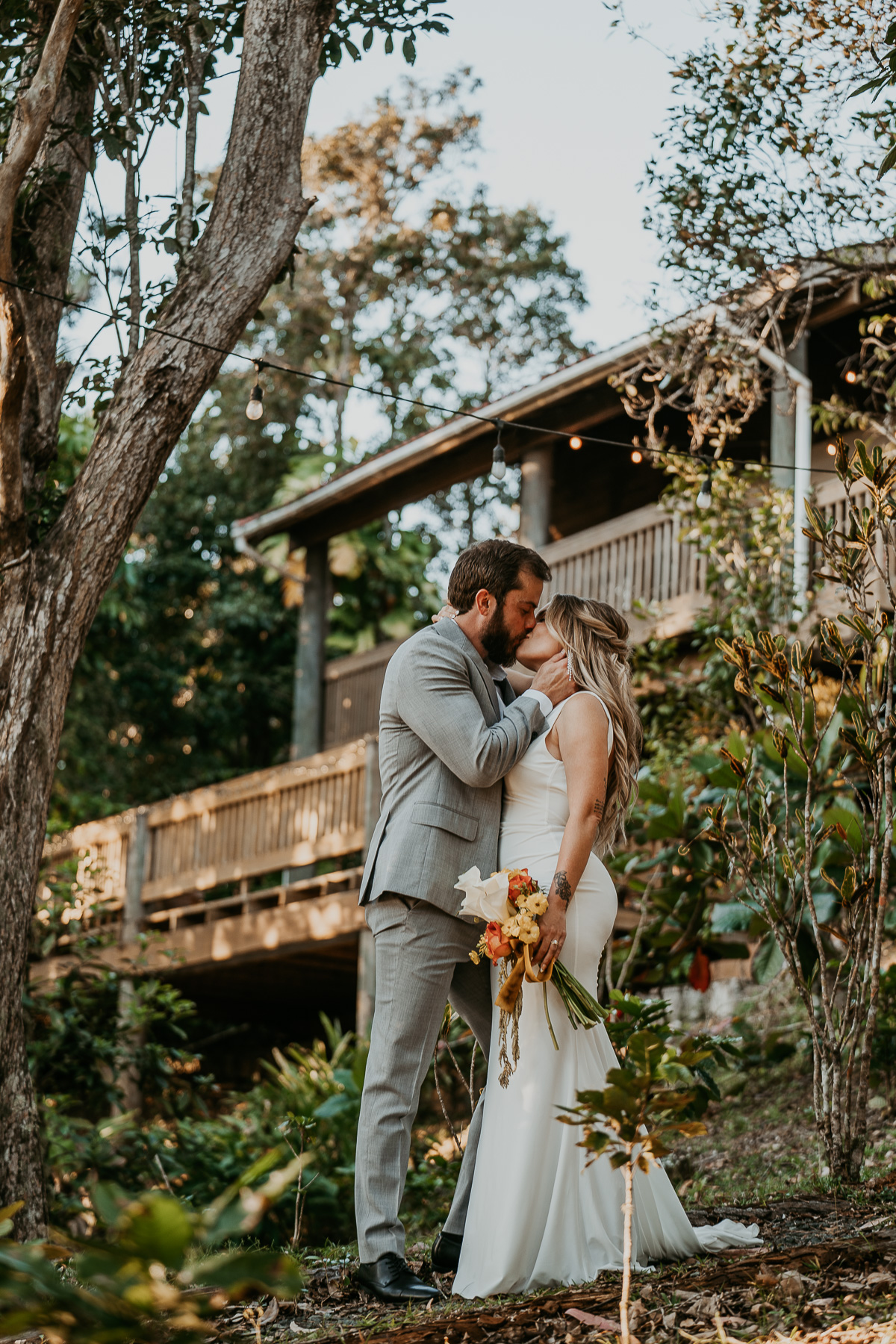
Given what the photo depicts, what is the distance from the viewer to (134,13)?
6.08 meters

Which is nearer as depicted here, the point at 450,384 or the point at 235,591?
the point at 235,591

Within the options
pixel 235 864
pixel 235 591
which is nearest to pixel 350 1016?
pixel 235 864

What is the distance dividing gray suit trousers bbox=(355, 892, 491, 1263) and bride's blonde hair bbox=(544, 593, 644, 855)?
1.90 ft

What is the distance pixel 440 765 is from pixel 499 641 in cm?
46

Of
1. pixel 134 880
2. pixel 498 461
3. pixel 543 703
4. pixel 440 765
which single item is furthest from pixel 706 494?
pixel 134 880

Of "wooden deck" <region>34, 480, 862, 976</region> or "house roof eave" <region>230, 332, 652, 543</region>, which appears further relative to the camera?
"house roof eave" <region>230, 332, 652, 543</region>

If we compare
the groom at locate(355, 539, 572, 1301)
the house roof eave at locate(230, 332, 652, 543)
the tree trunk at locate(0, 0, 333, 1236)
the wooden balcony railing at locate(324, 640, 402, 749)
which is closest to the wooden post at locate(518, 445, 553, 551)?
the house roof eave at locate(230, 332, 652, 543)

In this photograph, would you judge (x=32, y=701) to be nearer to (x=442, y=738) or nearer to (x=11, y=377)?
(x=11, y=377)

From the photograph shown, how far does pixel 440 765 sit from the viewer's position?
149 inches

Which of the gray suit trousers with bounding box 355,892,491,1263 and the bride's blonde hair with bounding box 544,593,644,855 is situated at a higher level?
the bride's blonde hair with bounding box 544,593,644,855

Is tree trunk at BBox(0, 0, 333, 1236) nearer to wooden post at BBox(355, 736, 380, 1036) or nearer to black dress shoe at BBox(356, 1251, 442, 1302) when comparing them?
black dress shoe at BBox(356, 1251, 442, 1302)

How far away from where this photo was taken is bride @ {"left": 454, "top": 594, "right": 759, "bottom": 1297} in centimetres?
336

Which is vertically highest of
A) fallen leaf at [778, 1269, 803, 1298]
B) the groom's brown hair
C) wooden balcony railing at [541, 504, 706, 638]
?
wooden balcony railing at [541, 504, 706, 638]

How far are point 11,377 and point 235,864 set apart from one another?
7315mm
